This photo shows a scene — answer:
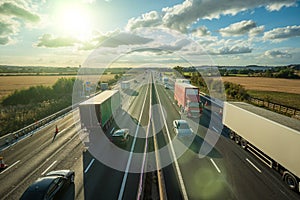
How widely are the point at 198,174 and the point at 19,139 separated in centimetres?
1978

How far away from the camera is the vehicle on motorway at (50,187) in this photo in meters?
9.52

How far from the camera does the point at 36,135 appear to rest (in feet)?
73.7

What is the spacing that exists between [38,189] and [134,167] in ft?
21.8

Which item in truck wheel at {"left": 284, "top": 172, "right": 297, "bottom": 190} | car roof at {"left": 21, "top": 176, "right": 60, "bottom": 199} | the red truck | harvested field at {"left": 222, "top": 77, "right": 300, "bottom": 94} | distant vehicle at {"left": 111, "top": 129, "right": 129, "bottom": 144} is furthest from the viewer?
harvested field at {"left": 222, "top": 77, "right": 300, "bottom": 94}

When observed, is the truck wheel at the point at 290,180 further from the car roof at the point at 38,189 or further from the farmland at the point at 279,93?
the farmland at the point at 279,93

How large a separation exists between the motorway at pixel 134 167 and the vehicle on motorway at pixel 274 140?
751 mm

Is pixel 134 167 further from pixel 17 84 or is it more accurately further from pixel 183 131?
pixel 17 84

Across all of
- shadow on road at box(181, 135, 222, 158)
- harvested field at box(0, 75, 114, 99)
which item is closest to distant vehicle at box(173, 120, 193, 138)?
shadow on road at box(181, 135, 222, 158)

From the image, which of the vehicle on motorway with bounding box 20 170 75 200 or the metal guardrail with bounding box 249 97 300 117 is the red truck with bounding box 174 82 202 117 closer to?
the metal guardrail with bounding box 249 97 300 117

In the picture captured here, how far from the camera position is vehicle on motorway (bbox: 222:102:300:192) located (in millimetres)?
10836

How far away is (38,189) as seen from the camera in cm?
979

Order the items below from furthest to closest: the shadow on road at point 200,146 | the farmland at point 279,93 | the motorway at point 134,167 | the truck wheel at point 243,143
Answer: the farmland at point 279,93 < the truck wheel at point 243,143 < the shadow on road at point 200,146 < the motorway at point 134,167

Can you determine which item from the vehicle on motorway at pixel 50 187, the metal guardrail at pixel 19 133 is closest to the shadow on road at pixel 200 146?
the vehicle on motorway at pixel 50 187

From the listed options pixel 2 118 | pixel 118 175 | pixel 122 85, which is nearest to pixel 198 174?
pixel 118 175
